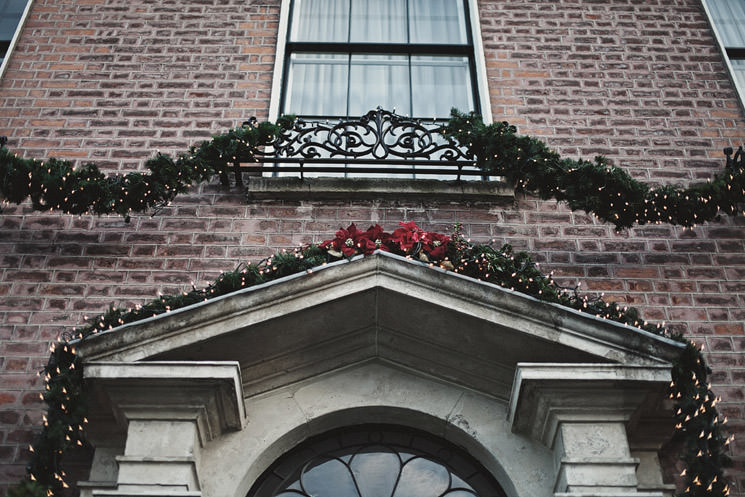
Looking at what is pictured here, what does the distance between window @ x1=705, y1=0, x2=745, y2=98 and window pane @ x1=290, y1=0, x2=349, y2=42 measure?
3115 millimetres

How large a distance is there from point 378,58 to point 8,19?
10.2ft

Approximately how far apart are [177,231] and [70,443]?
1.86 meters

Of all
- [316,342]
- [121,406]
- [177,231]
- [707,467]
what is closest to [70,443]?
[121,406]

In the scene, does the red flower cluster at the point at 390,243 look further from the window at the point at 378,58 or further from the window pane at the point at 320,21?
the window pane at the point at 320,21

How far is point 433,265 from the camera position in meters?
4.78

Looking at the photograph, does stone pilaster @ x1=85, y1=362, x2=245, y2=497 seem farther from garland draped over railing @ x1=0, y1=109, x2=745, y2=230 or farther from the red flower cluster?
garland draped over railing @ x1=0, y1=109, x2=745, y2=230

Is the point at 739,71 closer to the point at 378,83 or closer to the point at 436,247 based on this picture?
the point at 378,83

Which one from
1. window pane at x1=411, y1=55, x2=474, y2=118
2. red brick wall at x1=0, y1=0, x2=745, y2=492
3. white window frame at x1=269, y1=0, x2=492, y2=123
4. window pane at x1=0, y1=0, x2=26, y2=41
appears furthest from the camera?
window pane at x1=0, y1=0, x2=26, y2=41

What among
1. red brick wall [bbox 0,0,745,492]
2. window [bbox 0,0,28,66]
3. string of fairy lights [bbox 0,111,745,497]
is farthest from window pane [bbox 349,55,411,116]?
window [bbox 0,0,28,66]

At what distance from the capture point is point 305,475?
184 inches

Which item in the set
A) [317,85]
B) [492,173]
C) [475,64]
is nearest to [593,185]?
[492,173]

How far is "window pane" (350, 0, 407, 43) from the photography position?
291 inches

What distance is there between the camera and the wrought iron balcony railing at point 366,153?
5.98m

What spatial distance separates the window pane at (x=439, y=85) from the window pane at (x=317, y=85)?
588 mm
